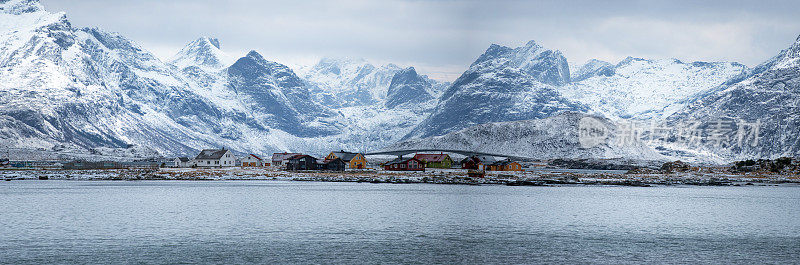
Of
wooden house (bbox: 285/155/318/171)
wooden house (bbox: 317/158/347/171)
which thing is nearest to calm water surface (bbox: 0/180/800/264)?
wooden house (bbox: 285/155/318/171)

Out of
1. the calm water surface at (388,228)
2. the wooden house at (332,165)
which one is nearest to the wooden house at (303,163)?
the wooden house at (332,165)

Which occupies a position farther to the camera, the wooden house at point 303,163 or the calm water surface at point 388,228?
the wooden house at point 303,163

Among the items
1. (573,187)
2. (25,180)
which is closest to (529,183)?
(573,187)

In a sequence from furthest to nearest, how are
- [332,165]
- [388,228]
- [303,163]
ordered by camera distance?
[303,163]
[332,165]
[388,228]

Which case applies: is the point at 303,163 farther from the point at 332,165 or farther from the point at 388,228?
the point at 388,228

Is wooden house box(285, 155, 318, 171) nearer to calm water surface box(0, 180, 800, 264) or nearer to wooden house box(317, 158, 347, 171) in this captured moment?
wooden house box(317, 158, 347, 171)

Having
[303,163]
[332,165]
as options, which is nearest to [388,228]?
[332,165]

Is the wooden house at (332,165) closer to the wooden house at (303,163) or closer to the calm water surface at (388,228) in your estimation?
the wooden house at (303,163)

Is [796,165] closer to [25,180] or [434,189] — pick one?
[434,189]

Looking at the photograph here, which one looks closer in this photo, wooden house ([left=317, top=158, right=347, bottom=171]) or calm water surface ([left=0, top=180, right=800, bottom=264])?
calm water surface ([left=0, top=180, right=800, bottom=264])
